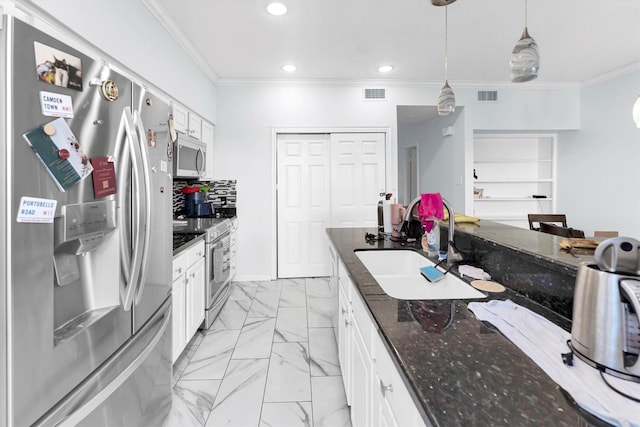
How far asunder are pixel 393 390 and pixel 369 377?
350 mm

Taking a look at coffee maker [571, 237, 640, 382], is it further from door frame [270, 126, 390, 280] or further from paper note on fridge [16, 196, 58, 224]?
door frame [270, 126, 390, 280]

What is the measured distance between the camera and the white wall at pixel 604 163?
13.6 feet

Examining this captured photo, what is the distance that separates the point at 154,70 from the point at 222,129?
1.83 meters

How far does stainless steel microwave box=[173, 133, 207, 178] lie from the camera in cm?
295

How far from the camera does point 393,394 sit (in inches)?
33.4

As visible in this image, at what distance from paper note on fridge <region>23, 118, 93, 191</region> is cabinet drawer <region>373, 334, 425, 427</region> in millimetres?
1105

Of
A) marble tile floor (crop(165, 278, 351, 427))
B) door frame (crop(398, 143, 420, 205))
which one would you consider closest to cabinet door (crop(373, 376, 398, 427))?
marble tile floor (crop(165, 278, 351, 427))

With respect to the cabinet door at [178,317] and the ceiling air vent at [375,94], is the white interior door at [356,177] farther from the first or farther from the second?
the cabinet door at [178,317]

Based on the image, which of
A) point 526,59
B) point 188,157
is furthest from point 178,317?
point 526,59

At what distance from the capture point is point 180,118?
10.2 feet

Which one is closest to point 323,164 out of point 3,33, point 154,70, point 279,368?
point 154,70

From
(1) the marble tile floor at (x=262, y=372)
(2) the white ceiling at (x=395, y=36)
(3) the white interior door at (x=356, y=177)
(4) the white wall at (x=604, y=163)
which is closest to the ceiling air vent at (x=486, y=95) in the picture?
(2) the white ceiling at (x=395, y=36)

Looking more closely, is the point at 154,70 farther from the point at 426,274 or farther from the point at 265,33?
the point at 426,274

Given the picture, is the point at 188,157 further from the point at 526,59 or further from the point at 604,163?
the point at 604,163
